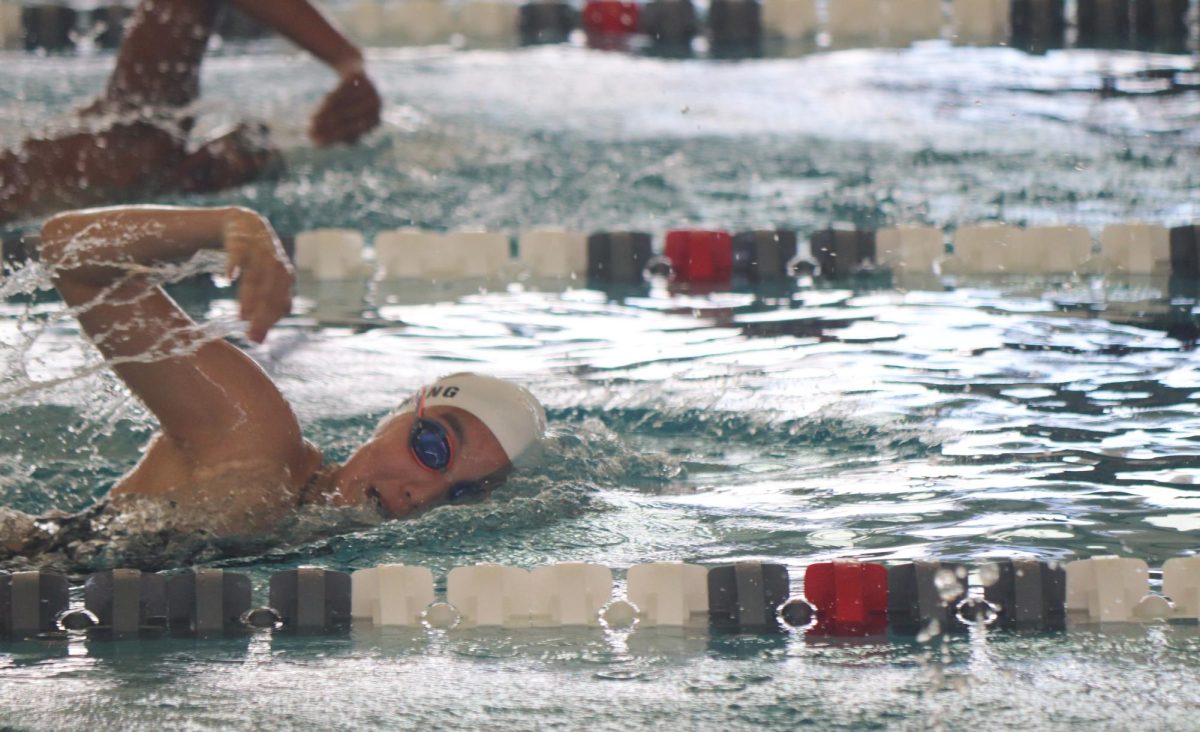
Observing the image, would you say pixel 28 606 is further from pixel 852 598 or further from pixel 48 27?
pixel 48 27

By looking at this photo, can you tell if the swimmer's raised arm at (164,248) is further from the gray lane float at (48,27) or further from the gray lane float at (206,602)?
the gray lane float at (48,27)

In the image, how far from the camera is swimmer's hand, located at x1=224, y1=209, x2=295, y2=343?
2.12 metres

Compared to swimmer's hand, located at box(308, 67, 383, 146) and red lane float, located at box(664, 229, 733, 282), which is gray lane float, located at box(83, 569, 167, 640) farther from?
swimmer's hand, located at box(308, 67, 383, 146)

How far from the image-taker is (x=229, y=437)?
251 cm

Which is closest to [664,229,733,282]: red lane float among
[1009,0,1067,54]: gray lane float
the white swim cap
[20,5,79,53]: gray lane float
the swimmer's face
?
the white swim cap

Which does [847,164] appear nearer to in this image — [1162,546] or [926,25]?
[926,25]

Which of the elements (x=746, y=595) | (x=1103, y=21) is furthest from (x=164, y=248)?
(x=1103, y=21)

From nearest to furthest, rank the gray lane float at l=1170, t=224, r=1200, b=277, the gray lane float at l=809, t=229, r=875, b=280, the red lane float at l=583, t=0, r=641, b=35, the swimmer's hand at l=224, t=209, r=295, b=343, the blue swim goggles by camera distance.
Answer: the swimmer's hand at l=224, t=209, r=295, b=343 < the blue swim goggles < the gray lane float at l=1170, t=224, r=1200, b=277 < the gray lane float at l=809, t=229, r=875, b=280 < the red lane float at l=583, t=0, r=641, b=35

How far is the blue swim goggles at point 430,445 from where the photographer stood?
2535 mm

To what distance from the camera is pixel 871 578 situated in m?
2.15

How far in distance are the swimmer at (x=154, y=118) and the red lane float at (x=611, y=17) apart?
8.39 feet

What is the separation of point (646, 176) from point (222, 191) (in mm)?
1309

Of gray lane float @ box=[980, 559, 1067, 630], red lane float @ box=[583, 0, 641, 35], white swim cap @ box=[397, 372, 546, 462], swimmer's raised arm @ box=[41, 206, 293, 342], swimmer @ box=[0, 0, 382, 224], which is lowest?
gray lane float @ box=[980, 559, 1067, 630]

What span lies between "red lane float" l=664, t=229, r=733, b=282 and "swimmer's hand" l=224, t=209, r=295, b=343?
2373 millimetres
